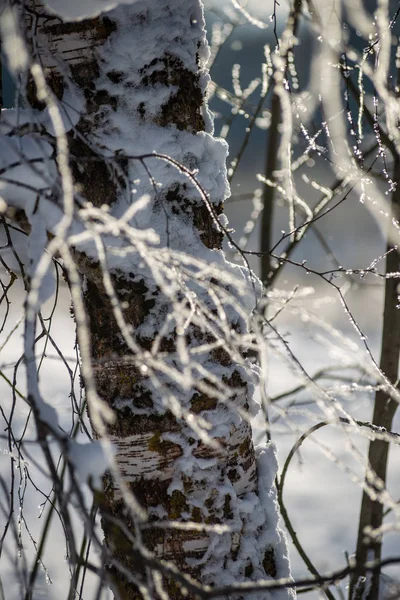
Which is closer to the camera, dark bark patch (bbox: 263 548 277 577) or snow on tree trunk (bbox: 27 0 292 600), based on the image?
snow on tree trunk (bbox: 27 0 292 600)

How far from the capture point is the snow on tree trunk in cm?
101

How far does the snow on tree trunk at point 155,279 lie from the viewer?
3.32ft

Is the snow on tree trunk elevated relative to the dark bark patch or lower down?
elevated

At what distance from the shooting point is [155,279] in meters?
1.02

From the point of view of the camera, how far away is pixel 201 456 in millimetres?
1057

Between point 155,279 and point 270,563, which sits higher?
point 155,279

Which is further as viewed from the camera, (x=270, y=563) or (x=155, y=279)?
(x=270, y=563)

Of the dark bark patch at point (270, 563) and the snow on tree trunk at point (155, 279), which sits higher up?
the snow on tree trunk at point (155, 279)

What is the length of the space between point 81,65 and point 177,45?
8.2 inches

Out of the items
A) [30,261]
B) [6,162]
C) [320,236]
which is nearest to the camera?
[30,261]

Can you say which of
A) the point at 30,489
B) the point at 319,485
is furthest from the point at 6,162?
the point at 319,485

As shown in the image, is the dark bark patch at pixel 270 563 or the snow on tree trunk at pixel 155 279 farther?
the dark bark patch at pixel 270 563

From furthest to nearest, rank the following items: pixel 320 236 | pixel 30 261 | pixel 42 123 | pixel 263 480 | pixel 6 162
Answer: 1. pixel 320 236
2. pixel 263 480
3. pixel 42 123
4. pixel 6 162
5. pixel 30 261

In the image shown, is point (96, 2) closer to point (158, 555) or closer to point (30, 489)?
point (158, 555)
